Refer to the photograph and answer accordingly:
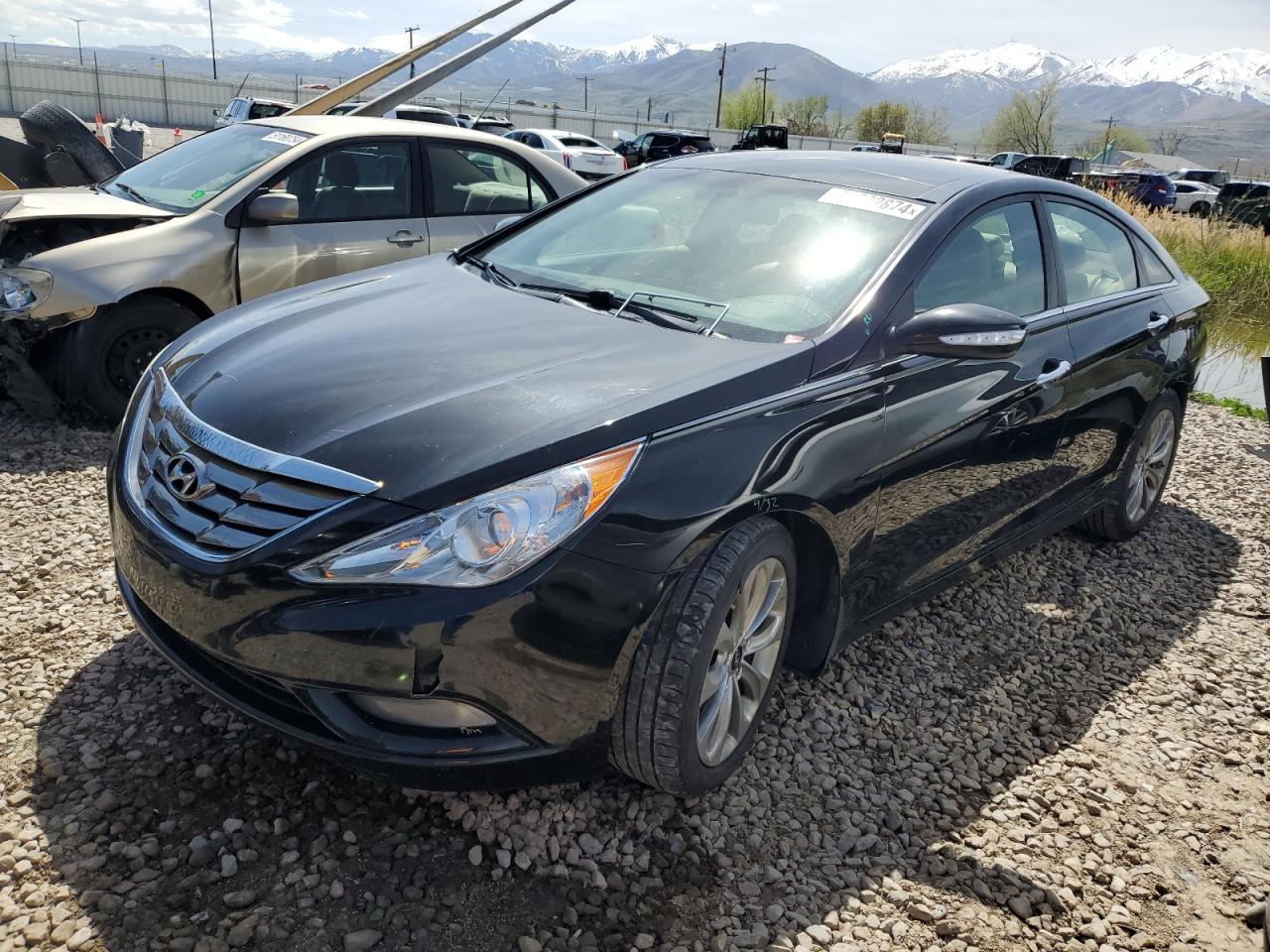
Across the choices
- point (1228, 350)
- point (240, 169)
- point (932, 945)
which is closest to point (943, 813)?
point (932, 945)

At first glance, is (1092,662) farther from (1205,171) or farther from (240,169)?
(1205,171)

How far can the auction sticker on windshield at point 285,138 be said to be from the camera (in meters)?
5.55

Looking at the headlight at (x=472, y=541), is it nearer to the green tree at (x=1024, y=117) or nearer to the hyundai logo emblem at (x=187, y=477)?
the hyundai logo emblem at (x=187, y=477)

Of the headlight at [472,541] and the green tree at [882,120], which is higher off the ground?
the green tree at [882,120]

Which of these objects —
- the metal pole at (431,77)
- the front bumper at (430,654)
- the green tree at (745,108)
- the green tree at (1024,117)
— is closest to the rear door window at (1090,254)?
the front bumper at (430,654)

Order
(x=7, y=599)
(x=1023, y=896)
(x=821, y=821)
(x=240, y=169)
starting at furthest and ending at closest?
(x=240, y=169) < (x=7, y=599) < (x=821, y=821) < (x=1023, y=896)

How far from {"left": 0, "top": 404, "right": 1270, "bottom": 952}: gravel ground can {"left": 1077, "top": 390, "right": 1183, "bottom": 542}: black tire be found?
0.98m

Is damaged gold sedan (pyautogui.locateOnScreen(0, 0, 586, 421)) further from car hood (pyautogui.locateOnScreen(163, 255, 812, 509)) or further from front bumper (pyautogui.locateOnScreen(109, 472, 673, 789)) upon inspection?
front bumper (pyautogui.locateOnScreen(109, 472, 673, 789))

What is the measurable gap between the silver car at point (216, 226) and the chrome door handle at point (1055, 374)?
11.9ft

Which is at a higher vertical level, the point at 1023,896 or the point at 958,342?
the point at 958,342

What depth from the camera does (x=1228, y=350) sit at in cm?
1035

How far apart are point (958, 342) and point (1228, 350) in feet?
30.2

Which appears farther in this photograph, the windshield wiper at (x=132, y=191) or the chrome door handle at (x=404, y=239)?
the chrome door handle at (x=404, y=239)

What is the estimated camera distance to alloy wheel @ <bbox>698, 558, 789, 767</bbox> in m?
2.48
